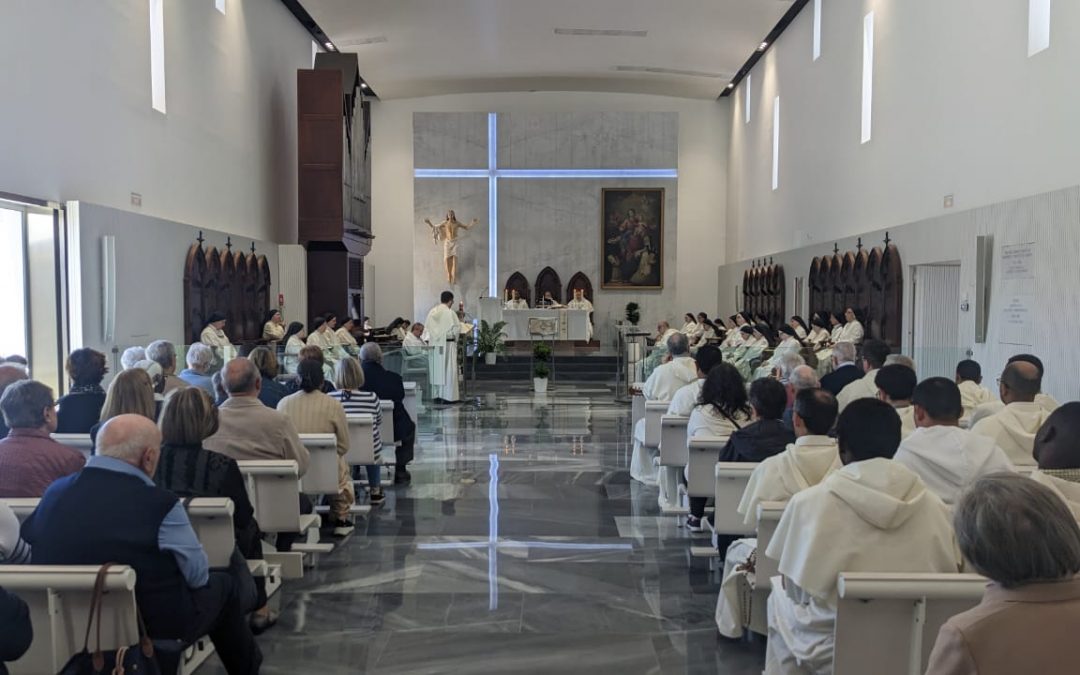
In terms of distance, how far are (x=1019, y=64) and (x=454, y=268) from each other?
1542 cm

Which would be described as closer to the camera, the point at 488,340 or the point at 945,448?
the point at 945,448

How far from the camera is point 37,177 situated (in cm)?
781

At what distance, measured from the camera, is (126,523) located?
2.73 meters

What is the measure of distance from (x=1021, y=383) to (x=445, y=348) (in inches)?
384

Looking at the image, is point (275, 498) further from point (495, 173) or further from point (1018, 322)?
point (495, 173)

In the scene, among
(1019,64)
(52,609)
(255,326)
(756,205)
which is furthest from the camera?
(756,205)

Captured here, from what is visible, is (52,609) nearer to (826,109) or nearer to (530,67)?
(826,109)

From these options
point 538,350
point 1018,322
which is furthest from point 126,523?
point 538,350

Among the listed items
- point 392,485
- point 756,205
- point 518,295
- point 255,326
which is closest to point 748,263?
point 756,205

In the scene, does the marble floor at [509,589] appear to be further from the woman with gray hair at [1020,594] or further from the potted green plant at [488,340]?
the potted green plant at [488,340]

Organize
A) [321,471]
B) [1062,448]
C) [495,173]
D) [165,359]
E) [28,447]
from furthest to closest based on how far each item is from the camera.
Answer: [495,173]
[165,359]
[321,471]
[28,447]
[1062,448]

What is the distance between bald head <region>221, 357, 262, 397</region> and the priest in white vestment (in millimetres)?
8560

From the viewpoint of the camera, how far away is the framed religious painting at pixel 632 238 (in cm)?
2222

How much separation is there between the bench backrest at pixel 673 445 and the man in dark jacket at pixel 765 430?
5.07 ft
